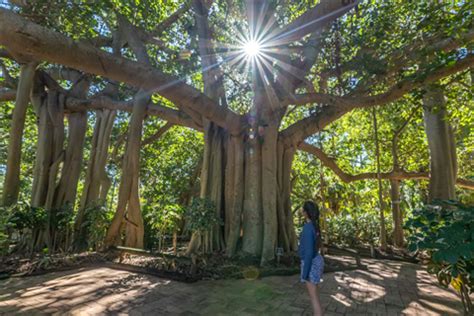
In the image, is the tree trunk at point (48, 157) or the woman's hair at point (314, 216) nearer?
the woman's hair at point (314, 216)

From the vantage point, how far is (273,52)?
5.65m

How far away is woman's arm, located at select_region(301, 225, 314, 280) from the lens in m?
2.53

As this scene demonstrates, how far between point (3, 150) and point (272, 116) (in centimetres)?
1347

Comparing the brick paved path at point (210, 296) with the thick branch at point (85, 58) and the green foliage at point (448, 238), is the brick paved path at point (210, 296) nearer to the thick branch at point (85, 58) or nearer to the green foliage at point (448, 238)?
Result: the green foliage at point (448, 238)

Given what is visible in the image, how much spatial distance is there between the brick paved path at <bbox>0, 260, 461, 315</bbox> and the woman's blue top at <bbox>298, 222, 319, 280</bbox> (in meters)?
0.61

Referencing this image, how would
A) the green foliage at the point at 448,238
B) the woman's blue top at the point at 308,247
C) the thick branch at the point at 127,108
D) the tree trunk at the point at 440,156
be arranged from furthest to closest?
the thick branch at the point at 127,108
the tree trunk at the point at 440,156
the woman's blue top at the point at 308,247
the green foliage at the point at 448,238

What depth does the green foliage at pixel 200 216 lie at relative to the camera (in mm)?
4785

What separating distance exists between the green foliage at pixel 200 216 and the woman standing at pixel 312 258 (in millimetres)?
2499

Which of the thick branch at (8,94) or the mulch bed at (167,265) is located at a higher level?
the thick branch at (8,94)

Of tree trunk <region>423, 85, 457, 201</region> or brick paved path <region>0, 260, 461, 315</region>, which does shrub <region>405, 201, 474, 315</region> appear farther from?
tree trunk <region>423, 85, 457, 201</region>

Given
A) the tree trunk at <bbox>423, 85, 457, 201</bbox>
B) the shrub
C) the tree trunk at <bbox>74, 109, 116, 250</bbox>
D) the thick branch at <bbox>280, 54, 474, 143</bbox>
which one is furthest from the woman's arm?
the tree trunk at <bbox>74, 109, 116, 250</bbox>

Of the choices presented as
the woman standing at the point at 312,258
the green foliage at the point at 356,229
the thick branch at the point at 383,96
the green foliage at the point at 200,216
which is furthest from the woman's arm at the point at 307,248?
the green foliage at the point at 356,229

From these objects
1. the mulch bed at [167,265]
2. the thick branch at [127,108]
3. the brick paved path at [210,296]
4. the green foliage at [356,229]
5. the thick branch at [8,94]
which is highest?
the thick branch at [8,94]

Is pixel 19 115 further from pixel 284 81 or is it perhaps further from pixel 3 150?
pixel 3 150
